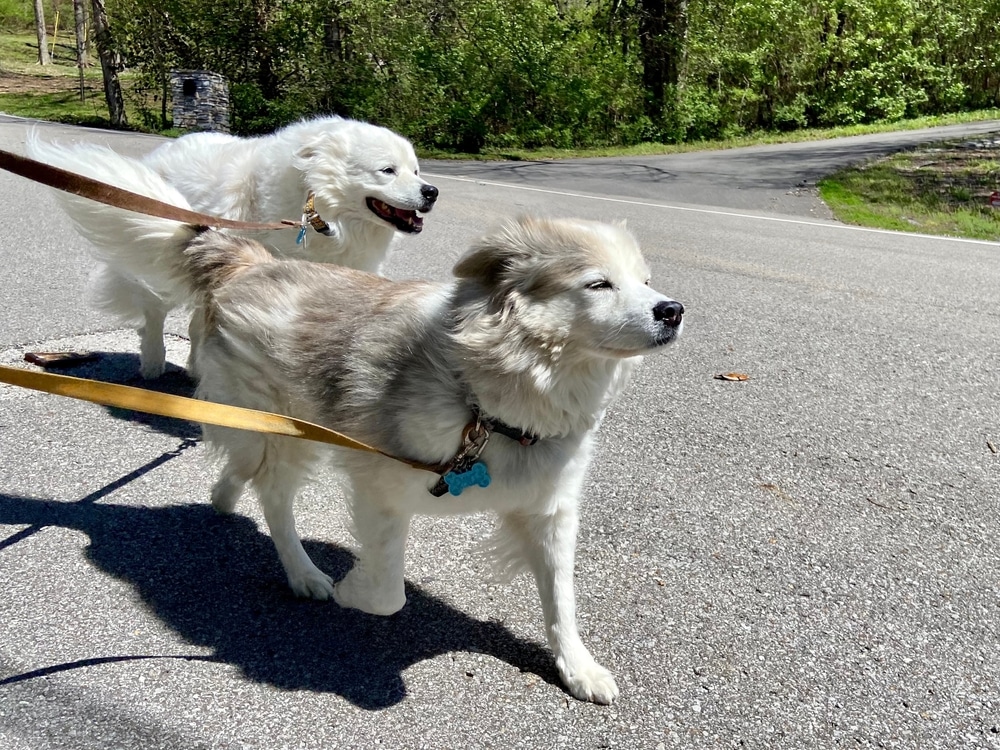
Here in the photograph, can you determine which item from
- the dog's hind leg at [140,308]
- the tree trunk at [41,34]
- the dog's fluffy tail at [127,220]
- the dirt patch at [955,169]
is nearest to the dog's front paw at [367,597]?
the dog's fluffy tail at [127,220]

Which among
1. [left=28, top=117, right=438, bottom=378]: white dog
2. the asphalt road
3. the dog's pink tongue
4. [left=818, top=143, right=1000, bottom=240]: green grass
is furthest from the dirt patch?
[left=28, top=117, right=438, bottom=378]: white dog

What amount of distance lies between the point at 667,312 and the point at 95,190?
2166mm

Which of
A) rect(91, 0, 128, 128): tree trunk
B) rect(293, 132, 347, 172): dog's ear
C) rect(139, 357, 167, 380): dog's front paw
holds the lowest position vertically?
rect(139, 357, 167, 380): dog's front paw

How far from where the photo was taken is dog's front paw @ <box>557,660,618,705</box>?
2.86 meters

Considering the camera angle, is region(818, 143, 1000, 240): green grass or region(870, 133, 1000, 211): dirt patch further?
region(870, 133, 1000, 211): dirt patch

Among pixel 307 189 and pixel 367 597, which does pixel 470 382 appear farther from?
pixel 307 189

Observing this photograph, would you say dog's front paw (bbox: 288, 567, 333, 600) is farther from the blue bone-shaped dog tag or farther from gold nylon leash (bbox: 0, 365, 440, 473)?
the blue bone-shaped dog tag

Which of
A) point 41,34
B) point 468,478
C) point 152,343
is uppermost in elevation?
point 41,34

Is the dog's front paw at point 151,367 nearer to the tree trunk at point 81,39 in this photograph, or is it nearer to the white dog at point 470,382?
the white dog at point 470,382

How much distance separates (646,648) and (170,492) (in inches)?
97.6

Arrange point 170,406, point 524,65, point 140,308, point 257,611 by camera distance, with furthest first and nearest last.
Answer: point 524,65, point 140,308, point 257,611, point 170,406

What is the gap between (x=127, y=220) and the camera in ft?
12.6

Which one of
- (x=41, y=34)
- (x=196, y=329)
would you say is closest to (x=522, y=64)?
(x=196, y=329)

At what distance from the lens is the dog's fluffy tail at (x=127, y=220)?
3.74 m
